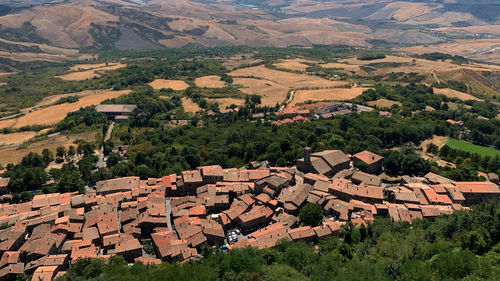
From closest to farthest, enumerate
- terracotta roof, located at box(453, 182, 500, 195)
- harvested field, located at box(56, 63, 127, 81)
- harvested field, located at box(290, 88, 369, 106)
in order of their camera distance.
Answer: terracotta roof, located at box(453, 182, 500, 195) < harvested field, located at box(290, 88, 369, 106) < harvested field, located at box(56, 63, 127, 81)

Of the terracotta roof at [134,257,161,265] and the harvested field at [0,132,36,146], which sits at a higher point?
the terracotta roof at [134,257,161,265]

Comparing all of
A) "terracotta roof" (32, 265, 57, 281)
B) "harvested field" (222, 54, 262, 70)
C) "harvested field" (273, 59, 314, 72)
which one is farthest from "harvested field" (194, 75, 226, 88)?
"terracotta roof" (32, 265, 57, 281)

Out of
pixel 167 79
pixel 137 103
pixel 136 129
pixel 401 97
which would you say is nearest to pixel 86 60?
pixel 167 79

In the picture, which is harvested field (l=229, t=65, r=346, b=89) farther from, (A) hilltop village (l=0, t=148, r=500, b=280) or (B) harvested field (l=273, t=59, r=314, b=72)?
(A) hilltop village (l=0, t=148, r=500, b=280)

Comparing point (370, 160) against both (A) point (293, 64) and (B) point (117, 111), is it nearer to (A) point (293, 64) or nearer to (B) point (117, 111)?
(B) point (117, 111)

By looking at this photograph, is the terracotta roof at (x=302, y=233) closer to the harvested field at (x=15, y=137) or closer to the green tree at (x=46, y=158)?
the green tree at (x=46, y=158)

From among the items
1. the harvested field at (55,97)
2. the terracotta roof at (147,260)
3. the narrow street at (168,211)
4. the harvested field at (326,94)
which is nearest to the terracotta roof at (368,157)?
the narrow street at (168,211)
